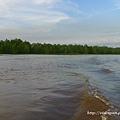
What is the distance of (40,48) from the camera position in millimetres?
123688

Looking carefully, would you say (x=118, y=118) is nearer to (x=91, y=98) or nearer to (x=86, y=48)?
(x=91, y=98)

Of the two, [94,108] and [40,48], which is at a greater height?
[40,48]

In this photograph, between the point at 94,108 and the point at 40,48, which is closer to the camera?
the point at 94,108

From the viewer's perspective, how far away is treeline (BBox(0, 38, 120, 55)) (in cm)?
10494

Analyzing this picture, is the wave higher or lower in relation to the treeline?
lower

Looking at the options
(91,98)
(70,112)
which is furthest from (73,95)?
(70,112)

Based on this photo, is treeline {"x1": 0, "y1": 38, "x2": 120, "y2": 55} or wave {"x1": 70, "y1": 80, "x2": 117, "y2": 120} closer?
wave {"x1": 70, "y1": 80, "x2": 117, "y2": 120}

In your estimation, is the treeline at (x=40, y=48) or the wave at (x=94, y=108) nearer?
the wave at (x=94, y=108)

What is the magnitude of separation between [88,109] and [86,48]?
483 ft

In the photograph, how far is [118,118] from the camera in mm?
6262

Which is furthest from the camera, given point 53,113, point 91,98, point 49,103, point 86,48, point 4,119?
point 86,48

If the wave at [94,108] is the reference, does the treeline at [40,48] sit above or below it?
above

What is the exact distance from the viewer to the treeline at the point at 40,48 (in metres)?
105

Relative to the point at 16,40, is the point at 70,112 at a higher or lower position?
lower
